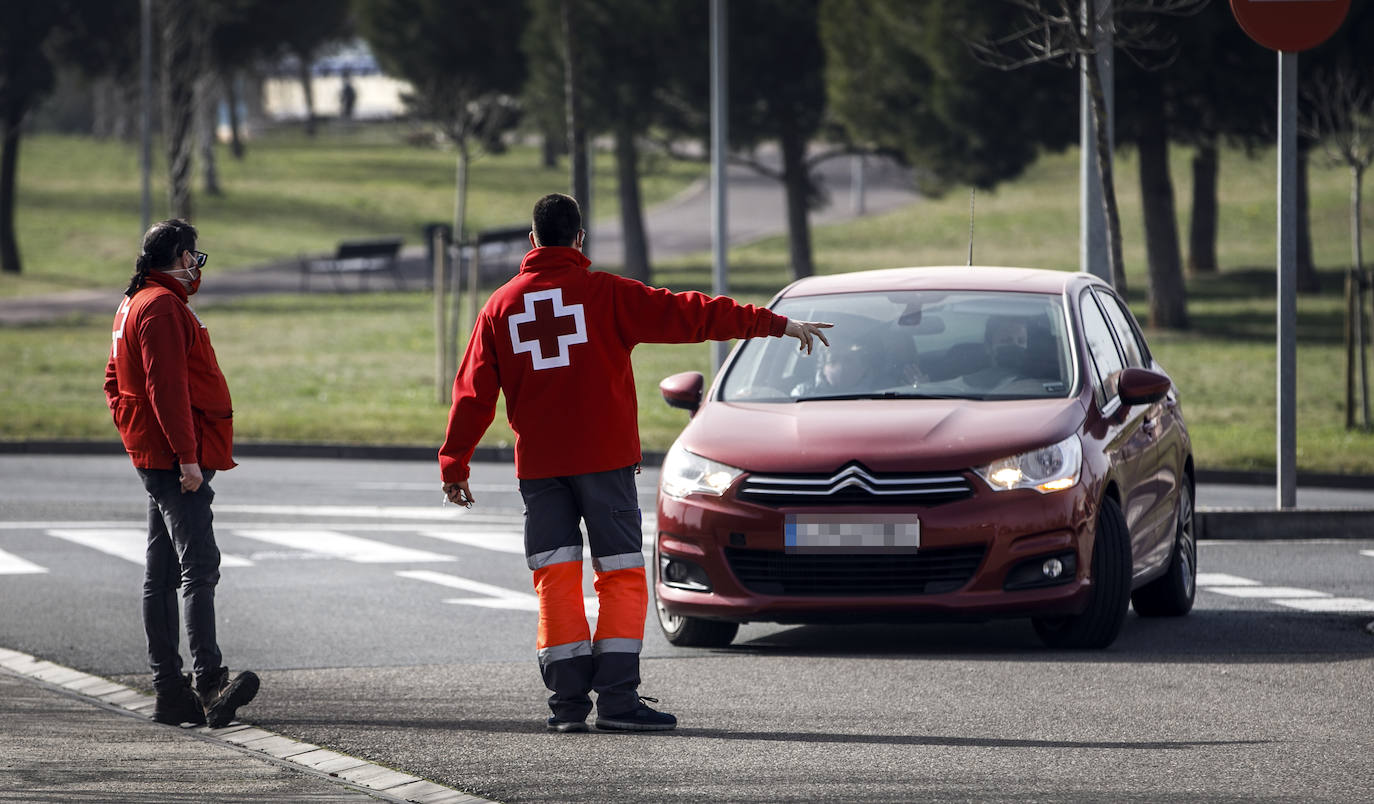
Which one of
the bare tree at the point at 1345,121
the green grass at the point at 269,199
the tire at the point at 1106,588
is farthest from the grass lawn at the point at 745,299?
the tire at the point at 1106,588

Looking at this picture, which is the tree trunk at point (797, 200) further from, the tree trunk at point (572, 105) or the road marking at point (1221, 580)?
the road marking at point (1221, 580)

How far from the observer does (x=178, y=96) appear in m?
41.2

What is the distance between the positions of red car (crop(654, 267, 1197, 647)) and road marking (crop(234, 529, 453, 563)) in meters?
3.45

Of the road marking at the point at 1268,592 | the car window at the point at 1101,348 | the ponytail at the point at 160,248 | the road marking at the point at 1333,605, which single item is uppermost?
the ponytail at the point at 160,248

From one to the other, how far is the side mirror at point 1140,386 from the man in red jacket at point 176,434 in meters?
3.68

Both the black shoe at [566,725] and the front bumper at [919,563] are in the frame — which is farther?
the front bumper at [919,563]

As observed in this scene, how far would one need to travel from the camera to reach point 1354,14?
30.5 meters

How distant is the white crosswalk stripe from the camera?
39.0 feet

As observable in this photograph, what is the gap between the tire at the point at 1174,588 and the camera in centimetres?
977

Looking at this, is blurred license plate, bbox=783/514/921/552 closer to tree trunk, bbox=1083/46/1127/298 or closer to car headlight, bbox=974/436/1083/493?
car headlight, bbox=974/436/1083/493

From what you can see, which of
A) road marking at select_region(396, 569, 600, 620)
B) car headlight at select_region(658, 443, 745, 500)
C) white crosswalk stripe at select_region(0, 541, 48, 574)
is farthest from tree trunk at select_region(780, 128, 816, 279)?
car headlight at select_region(658, 443, 745, 500)

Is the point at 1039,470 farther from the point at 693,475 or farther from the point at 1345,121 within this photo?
the point at 1345,121

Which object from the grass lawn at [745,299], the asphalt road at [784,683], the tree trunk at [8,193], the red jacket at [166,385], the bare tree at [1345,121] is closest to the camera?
the asphalt road at [784,683]

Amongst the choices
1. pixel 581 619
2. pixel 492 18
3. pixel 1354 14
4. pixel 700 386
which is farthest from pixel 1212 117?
pixel 581 619
